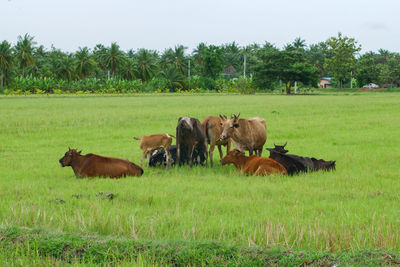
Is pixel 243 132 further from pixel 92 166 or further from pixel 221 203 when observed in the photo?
pixel 221 203

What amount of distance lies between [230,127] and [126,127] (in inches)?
456

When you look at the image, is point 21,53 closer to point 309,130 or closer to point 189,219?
point 309,130

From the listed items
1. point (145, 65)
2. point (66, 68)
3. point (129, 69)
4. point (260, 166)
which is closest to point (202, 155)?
point (260, 166)

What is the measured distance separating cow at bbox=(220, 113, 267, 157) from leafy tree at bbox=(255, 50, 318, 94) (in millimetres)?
69318

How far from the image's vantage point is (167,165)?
34.0ft

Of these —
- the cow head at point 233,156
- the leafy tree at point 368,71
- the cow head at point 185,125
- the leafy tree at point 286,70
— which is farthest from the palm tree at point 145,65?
the cow head at point 233,156

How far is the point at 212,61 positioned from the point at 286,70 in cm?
2795

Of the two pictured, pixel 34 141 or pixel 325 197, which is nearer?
pixel 325 197

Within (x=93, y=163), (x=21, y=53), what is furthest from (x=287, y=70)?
(x=93, y=163)

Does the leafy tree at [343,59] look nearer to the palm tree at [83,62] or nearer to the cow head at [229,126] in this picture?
the palm tree at [83,62]

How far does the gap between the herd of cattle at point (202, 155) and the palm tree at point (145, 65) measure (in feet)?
306

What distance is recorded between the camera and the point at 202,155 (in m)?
11.4

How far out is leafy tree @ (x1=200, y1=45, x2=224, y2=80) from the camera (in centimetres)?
10306

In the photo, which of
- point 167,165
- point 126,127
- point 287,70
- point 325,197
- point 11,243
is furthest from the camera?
point 287,70
